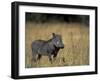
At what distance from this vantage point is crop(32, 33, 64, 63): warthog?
1520 millimetres

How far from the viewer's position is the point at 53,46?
5.11 feet

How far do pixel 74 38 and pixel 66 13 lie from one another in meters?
0.14

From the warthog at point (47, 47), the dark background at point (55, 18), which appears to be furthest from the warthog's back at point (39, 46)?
the dark background at point (55, 18)

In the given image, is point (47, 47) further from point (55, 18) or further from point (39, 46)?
point (55, 18)

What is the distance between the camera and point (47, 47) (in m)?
1.55

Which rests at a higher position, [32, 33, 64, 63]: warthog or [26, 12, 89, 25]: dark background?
[26, 12, 89, 25]: dark background

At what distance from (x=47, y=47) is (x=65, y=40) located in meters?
0.11

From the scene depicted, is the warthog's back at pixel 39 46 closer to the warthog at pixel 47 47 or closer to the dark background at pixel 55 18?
the warthog at pixel 47 47

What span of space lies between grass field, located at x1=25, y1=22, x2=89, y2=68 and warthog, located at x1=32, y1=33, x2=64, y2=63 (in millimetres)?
18

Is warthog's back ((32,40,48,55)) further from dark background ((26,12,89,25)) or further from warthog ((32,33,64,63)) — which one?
dark background ((26,12,89,25))

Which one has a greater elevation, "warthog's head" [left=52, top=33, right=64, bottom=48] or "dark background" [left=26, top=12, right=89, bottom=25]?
"dark background" [left=26, top=12, right=89, bottom=25]

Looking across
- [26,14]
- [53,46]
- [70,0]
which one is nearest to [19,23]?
[26,14]

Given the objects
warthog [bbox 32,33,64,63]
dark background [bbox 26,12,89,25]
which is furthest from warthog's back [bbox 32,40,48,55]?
dark background [bbox 26,12,89,25]

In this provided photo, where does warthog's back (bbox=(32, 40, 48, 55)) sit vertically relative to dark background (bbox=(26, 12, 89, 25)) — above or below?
below
